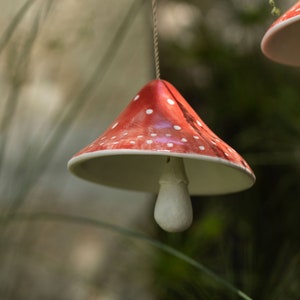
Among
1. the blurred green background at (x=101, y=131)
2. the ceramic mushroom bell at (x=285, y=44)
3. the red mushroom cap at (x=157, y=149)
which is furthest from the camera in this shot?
the blurred green background at (x=101, y=131)

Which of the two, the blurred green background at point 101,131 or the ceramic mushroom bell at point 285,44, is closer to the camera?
the ceramic mushroom bell at point 285,44

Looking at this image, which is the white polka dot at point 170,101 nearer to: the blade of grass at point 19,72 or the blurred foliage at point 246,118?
the blade of grass at point 19,72

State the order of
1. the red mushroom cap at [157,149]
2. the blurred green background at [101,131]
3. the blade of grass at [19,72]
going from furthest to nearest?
the blurred green background at [101,131]
the blade of grass at [19,72]
the red mushroom cap at [157,149]

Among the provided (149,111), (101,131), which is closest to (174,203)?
(149,111)

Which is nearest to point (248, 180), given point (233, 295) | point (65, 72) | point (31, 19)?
point (233, 295)

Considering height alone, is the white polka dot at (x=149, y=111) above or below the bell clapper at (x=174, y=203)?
above

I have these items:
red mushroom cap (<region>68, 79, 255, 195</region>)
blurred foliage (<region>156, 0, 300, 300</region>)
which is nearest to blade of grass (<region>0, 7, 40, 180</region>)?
red mushroom cap (<region>68, 79, 255, 195</region>)

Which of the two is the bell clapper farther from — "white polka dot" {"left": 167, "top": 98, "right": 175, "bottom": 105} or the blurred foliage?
the blurred foliage

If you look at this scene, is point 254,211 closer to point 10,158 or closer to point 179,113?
point 10,158

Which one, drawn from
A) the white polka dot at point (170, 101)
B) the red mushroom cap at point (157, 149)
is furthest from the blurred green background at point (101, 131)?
the white polka dot at point (170, 101)
